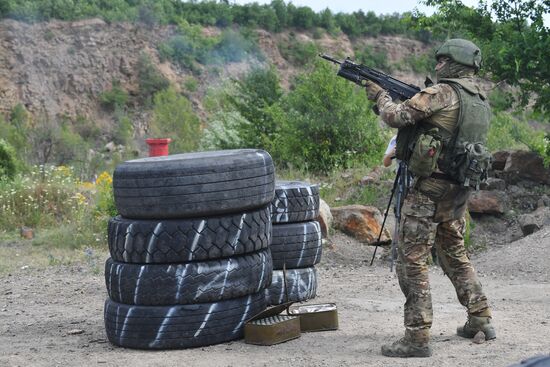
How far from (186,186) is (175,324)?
0.92 meters

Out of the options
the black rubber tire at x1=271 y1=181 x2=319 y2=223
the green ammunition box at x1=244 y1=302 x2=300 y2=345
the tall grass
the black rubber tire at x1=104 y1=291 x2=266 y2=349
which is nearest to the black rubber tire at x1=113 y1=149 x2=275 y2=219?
the black rubber tire at x1=104 y1=291 x2=266 y2=349

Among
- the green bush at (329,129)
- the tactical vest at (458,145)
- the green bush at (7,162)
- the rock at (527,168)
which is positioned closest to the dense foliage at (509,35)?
the rock at (527,168)

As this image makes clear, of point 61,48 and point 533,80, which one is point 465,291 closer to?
point 533,80

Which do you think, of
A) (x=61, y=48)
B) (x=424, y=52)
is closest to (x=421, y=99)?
(x=61, y=48)

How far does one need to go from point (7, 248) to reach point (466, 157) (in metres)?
7.94

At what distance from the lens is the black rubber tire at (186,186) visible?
5418 mm

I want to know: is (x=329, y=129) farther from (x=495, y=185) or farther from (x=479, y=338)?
(x=479, y=338)

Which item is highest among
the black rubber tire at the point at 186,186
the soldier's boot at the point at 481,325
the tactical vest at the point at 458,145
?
the tactical vest at the point at 458,145

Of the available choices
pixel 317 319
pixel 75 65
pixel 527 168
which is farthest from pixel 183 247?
pixel 75 65

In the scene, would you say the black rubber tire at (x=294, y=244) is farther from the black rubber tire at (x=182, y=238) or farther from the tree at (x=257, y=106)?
the tree at (x=257, y=106)

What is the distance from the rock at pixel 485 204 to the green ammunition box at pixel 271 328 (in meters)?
6.02

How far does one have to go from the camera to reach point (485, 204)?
446 inches

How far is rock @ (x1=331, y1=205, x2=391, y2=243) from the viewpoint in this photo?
1071cm

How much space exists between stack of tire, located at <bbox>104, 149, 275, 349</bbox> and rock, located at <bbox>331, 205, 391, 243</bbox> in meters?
5.15
